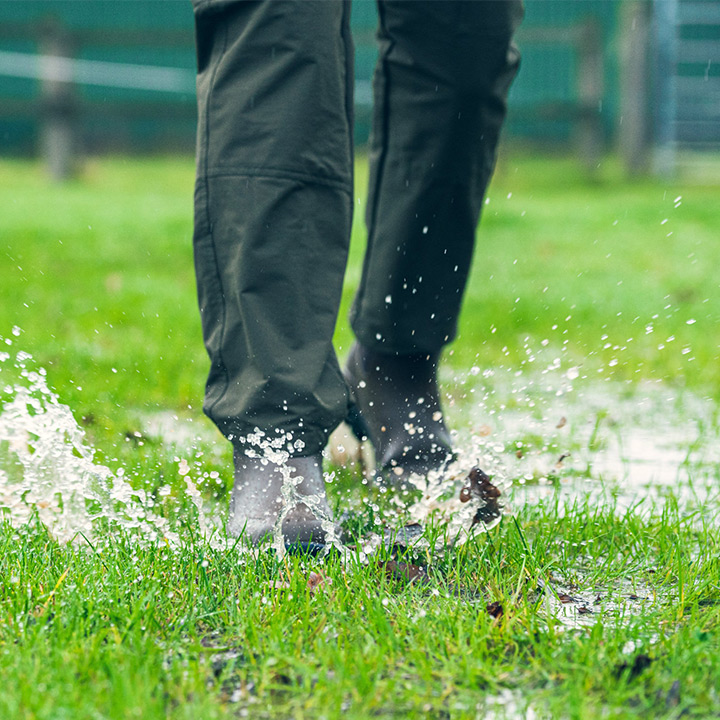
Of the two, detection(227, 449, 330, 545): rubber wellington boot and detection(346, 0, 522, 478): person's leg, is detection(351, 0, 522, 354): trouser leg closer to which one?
detection(346, 0, 522, 478): person's leg

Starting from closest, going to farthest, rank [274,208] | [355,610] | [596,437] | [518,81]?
[355,610], [274,208], [596,437], [518,81]

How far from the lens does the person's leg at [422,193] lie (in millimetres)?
1938

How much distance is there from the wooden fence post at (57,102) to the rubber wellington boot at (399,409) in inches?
328

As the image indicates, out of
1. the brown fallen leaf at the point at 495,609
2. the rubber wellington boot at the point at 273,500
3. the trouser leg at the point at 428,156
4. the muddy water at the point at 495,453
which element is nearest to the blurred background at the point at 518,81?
the muddy water at the point at 495,453

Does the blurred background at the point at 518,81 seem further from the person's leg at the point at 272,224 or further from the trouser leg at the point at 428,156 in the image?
the person's leg at the point at 272,224

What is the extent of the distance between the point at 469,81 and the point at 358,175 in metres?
7.24

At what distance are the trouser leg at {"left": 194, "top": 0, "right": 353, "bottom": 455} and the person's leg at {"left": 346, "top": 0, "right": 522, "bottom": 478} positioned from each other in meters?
0.31

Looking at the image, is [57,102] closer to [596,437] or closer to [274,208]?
[596,437]

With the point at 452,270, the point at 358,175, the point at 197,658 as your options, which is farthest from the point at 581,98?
the point at 197,658

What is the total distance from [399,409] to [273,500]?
55 centimetres

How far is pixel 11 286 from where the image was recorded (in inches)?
168

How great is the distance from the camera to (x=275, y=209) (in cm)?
164

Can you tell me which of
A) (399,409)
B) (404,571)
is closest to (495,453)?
(399,409)

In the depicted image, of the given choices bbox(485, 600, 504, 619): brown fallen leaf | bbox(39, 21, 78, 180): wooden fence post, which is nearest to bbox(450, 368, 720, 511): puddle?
bbox(485, 600, 504, 619): brown fallen leaf
